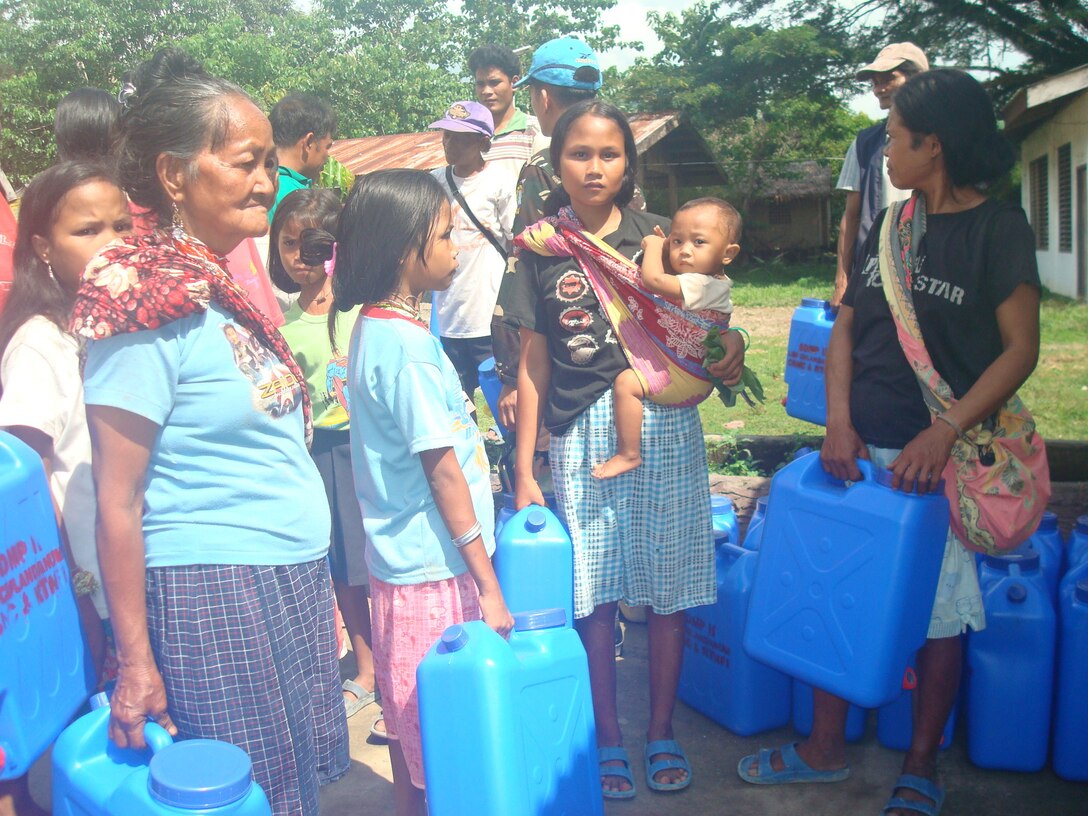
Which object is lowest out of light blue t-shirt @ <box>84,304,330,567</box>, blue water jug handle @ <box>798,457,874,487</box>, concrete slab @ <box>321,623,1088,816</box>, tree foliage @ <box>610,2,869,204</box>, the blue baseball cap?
concrete slab @ <box>321,623,1088,816</box>

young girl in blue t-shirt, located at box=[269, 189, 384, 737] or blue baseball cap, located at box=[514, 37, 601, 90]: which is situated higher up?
blue baseball cap, located at box=[514, 37, 601, 90]

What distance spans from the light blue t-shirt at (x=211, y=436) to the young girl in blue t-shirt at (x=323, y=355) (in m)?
1.24

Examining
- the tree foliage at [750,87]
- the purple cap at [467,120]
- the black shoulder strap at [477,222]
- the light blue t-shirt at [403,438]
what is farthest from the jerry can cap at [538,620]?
the tree foliage at [750,87]

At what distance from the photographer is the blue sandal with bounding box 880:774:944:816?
2.53 meters

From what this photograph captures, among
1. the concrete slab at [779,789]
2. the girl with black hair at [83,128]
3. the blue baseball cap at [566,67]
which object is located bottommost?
the concrete slab at [779,789]

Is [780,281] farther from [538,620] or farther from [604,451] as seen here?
[538,620]

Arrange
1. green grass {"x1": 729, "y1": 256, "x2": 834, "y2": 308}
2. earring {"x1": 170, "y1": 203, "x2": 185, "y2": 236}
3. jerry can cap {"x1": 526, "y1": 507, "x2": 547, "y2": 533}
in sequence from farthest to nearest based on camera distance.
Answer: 1. green grass {"x1": 729, "y1": 256, "x2": 834, "y2": 308}
2. jerry can cap {"x1": 526, "y1": 507, "x2": 547, "y2": 533}
3. earring {"x1": 170, "y1": 203, "x2": 185, "y2": 236}

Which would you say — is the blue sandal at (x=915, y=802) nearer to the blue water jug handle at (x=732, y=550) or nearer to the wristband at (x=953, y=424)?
the blue water jug handle at (x=732, y=550)

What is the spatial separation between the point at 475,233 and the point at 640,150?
12.9 metres

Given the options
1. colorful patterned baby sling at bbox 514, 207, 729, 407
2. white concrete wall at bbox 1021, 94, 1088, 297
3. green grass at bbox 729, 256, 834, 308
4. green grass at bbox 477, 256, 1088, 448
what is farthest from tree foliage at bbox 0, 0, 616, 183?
colorful patterned baby sling at bbox 514, 207, 729, 407

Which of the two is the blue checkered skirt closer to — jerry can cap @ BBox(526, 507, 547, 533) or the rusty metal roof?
jerry can cap @ BBox(526, 507, 547, 533)

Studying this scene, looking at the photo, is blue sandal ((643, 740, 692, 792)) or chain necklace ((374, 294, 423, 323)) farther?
blue sandal ((643, 740, 692, 792))

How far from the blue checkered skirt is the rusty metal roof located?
4.59m

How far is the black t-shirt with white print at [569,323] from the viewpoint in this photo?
2.67m
